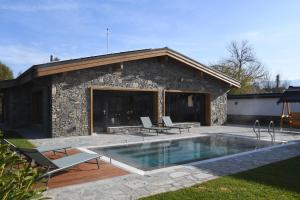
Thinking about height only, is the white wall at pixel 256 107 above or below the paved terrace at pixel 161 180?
above

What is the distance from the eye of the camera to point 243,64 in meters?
42.6

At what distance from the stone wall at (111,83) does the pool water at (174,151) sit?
410 centimetres

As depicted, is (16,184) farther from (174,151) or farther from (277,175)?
(174,151)

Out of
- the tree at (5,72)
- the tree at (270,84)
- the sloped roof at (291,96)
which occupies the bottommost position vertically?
the sloped roof at (291,96)

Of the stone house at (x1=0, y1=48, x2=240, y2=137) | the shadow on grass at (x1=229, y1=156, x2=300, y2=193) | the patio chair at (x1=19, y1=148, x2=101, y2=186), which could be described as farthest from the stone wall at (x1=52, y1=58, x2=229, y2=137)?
the shadow on grass at (x1=229, y1=156, x2=300, y2=193)

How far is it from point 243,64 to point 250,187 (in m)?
38.2

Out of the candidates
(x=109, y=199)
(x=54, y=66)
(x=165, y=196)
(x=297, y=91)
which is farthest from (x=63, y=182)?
(x=297, y=91)

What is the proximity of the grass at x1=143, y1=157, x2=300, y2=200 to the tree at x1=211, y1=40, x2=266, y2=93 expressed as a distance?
33.1m

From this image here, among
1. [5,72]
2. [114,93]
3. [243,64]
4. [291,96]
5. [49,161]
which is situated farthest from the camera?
[243,64]

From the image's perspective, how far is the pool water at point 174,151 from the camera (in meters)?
9.98

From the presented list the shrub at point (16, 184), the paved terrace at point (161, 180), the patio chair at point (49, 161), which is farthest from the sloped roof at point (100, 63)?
the shrub at point (16, 184)

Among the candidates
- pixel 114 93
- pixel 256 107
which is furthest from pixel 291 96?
pixel 114 93

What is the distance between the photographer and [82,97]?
15656 mm

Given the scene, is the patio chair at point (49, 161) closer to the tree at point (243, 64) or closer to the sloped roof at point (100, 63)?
the sloped roof at point (100, 63)
